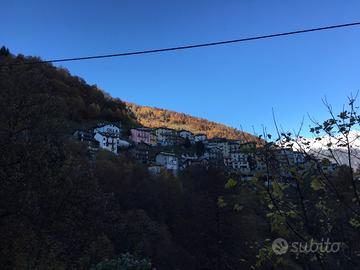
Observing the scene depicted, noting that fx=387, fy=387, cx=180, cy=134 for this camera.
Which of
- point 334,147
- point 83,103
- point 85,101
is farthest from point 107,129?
point 334,147

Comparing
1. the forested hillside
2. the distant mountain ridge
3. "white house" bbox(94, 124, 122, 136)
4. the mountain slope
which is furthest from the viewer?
the distant mountain ridge

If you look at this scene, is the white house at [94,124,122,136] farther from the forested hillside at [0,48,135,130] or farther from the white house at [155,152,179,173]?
the white house at [155,152,179,173]

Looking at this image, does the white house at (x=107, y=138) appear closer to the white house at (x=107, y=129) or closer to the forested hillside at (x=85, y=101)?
the white house at (x=107, y=129)

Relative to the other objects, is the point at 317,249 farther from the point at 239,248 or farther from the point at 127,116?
the point at 127,116

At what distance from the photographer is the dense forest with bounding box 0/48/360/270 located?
358 cm

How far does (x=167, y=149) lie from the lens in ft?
365

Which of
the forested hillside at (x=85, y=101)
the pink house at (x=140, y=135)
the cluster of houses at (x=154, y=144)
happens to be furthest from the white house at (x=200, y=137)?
the forested hillside at (x=85, y=101)

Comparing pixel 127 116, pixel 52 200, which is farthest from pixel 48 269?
pixel 127 116

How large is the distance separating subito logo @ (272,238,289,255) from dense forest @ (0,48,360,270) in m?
0.05

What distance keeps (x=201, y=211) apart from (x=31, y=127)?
557 inches

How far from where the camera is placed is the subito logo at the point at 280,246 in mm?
3459

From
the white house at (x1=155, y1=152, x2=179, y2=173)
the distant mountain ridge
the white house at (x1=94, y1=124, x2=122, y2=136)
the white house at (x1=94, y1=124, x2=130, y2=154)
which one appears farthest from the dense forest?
the distant mountain ridge

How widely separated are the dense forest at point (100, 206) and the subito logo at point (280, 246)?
0.05 meters

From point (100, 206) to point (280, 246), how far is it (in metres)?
9.12
